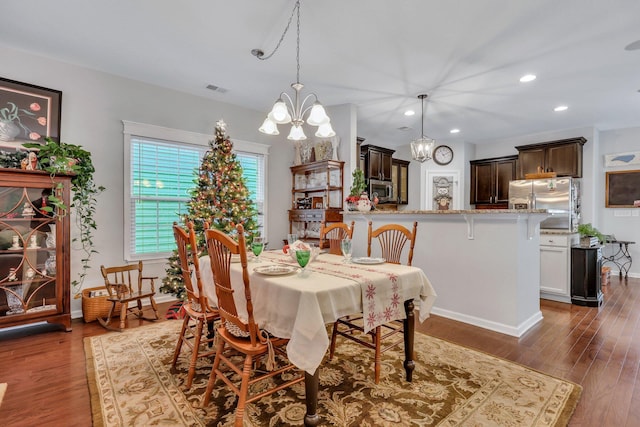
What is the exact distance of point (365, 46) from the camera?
317cm

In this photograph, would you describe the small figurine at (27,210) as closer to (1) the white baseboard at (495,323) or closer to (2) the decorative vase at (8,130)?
(2) the decorative vase at (8,130)

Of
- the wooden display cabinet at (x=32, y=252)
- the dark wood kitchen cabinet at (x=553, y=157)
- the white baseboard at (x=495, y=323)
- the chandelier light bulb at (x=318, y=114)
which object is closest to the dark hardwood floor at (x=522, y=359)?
the white baseboard at (x=495, y=323)

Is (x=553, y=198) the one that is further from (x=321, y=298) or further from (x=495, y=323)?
(x=321, y=298)

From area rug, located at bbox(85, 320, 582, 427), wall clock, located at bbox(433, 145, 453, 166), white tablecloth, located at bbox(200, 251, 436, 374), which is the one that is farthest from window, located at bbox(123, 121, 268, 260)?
wall clock, located at bbox(433, 145, 453, 166)

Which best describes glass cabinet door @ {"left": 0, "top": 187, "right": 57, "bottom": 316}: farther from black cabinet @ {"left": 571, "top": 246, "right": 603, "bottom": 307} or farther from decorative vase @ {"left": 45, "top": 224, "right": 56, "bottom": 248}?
black cabinet @ {"left": 571, "top": 246, "right": 603, "bottom": 307}

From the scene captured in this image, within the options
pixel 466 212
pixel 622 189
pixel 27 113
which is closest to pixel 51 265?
pixel 27 113

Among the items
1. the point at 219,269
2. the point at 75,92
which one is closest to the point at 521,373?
the point at 219,269

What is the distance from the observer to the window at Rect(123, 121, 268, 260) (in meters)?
Answer: 3.96

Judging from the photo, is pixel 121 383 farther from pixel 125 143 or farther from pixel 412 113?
pixel 412 113

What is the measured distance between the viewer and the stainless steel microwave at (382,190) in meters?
6.55

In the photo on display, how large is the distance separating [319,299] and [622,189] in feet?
22.9

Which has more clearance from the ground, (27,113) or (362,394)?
(27,113)

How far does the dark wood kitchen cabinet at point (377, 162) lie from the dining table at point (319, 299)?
14.5 feet

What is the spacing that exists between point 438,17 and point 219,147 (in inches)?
104
